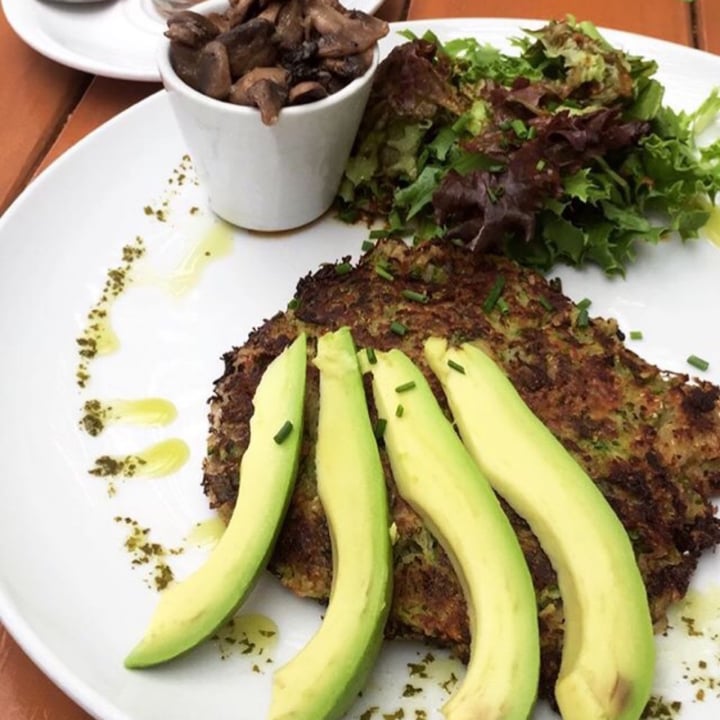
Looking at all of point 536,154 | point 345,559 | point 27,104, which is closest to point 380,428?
point 345,559

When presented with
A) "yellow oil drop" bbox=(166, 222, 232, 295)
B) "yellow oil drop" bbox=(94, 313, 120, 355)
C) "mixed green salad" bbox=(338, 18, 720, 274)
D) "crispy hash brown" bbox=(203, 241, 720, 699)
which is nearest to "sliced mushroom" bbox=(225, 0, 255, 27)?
"mixed green salad" bbox=(338, 18, 720, 274)

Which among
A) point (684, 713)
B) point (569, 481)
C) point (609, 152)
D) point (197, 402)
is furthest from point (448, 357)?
point (609, 152)

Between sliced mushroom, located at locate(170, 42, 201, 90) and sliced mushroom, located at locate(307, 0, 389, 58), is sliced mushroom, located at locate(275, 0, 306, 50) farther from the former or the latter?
sliced mushroom, located at locate(170, 42, 201, 90)

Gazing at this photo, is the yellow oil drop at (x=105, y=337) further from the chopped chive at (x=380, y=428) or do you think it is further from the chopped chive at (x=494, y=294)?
the chopped chive at (x=494, y=294)

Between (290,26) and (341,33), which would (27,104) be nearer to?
(290,26)

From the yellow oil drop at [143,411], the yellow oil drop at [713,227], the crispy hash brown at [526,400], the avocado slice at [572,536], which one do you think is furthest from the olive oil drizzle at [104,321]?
the yellow oil drop at [713,227]

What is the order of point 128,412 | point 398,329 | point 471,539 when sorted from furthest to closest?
point 128,412
point 398,329
point 471,539

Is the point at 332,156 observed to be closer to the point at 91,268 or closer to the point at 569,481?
the point at 91,268
